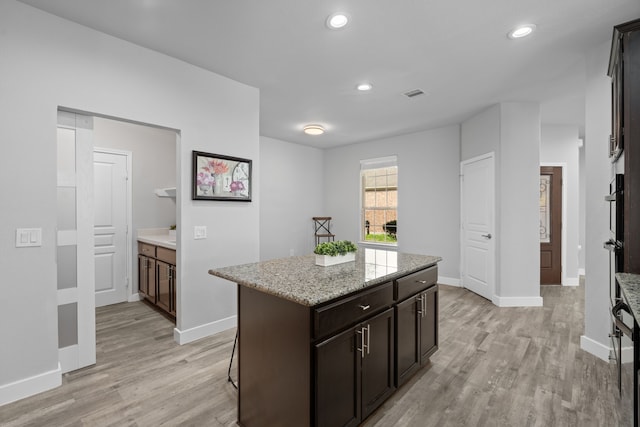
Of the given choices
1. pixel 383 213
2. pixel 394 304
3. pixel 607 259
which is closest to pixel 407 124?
pixel 383 213

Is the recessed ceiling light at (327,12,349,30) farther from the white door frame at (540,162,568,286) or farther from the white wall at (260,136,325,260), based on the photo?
the white door frame at (540,162,568,286)

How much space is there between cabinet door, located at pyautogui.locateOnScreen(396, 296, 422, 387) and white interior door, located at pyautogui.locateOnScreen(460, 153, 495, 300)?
2569mm

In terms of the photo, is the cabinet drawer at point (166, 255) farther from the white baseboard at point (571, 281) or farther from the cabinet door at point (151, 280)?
the white baseboard at point (571, 281)

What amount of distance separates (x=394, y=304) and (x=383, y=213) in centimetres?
434

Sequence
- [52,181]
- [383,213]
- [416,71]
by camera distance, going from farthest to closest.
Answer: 1. [383,213]
2. [416,71]
3. [52,181]

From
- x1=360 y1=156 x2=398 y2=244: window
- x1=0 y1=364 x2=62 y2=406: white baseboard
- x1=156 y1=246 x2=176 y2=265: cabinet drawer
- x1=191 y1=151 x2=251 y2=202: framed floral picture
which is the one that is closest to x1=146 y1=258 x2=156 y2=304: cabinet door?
x1=156 y1=246 x2=176 y2=265: cabinet drawer

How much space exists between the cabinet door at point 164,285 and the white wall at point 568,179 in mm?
6194

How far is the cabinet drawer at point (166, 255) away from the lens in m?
3.34

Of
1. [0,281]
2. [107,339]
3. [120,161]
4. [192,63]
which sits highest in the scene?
[192,63]

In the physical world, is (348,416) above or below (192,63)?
below

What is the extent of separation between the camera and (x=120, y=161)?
167 inches

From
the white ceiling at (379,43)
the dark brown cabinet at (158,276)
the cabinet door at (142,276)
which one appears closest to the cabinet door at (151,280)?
the dark brown cabinet at (158,276)

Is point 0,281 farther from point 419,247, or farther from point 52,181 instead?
point 419,247

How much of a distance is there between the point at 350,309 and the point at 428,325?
1132 mm
